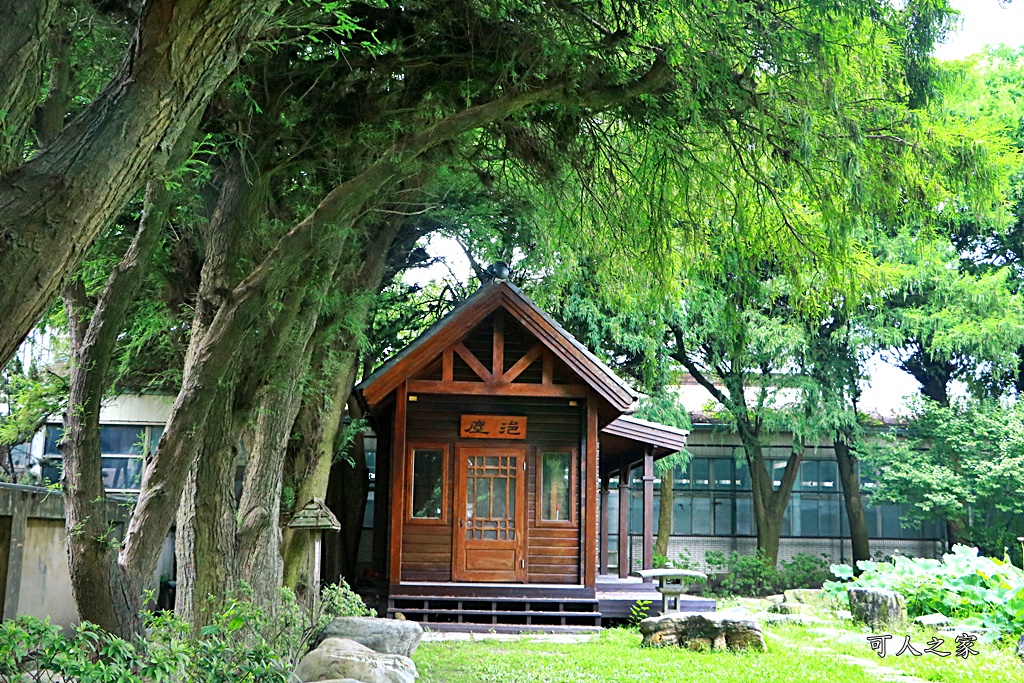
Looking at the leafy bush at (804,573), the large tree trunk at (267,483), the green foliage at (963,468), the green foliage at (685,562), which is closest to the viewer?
the large tree trunk at (267,483)

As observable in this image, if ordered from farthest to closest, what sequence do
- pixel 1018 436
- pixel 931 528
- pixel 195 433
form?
pixel 931 528
pixel 1018 436
pixel 195 433

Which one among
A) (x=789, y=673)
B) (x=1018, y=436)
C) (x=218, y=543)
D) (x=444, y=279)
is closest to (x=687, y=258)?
(x=218, y=543)

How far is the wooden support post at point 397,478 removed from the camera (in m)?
13.4

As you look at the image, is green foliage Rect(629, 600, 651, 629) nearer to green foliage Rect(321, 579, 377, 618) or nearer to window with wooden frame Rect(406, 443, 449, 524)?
window with wooden frame Rect(406, 443, 449, 524)

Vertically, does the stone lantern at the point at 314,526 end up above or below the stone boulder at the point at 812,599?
above

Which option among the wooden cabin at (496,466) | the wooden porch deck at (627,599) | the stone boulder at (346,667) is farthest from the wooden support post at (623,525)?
the stone boulder at (346,667)

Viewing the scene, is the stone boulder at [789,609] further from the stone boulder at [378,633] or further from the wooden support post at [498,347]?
the stone boulder at [378,633]

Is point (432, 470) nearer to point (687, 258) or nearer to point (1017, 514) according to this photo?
point (687, 258)

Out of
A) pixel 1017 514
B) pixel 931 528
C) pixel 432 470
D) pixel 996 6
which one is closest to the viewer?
pixel 996 6

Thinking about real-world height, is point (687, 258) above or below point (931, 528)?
above

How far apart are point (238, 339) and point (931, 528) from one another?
21.3m

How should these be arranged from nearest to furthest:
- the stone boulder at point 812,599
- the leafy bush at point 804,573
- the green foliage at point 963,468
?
the stone boulder at point 812,599 < the green foliage at point 963,468 < the leafy bush at point 804,573

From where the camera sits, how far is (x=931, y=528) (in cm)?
2280

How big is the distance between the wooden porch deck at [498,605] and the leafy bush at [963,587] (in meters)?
4.67
